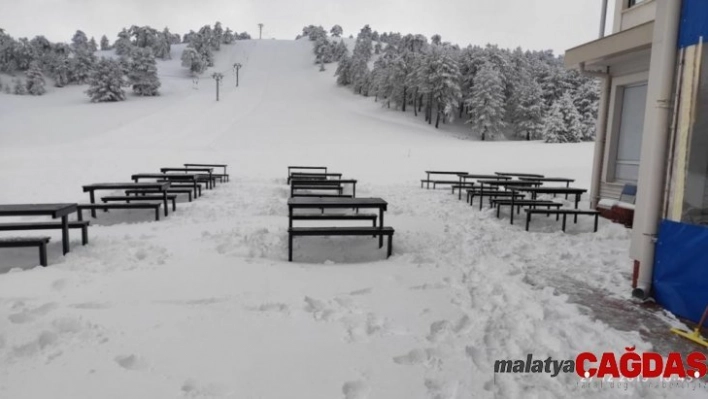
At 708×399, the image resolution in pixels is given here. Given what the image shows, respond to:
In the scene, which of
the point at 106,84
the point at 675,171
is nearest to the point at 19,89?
the point at 106,84

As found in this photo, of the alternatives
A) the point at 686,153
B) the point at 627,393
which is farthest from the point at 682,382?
the point at 686,153

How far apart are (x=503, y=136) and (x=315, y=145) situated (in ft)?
88.5

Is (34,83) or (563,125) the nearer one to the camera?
(563,125)

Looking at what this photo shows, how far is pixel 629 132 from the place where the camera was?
35.5 ft

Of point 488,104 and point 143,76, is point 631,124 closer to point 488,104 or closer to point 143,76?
point 488,104

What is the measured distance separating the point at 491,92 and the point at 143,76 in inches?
1862

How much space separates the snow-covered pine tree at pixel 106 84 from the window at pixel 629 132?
196ft

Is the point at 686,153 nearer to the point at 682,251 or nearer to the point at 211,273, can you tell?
the point at 682,251

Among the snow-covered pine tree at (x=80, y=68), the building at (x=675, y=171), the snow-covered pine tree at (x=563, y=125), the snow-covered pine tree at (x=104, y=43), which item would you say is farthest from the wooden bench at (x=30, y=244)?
the snow-covered pine tree at (x=104, y=43)

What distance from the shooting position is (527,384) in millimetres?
3043

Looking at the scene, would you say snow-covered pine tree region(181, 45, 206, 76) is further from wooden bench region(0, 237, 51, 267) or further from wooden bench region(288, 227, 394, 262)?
wooden bench region(288, 227, 394, 262)

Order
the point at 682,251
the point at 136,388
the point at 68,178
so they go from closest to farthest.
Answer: the point at 136,388
the point at 682,251
the point at 68,178

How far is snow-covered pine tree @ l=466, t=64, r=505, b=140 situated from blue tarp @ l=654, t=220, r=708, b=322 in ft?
147

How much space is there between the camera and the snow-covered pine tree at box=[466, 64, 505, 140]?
47.1m
